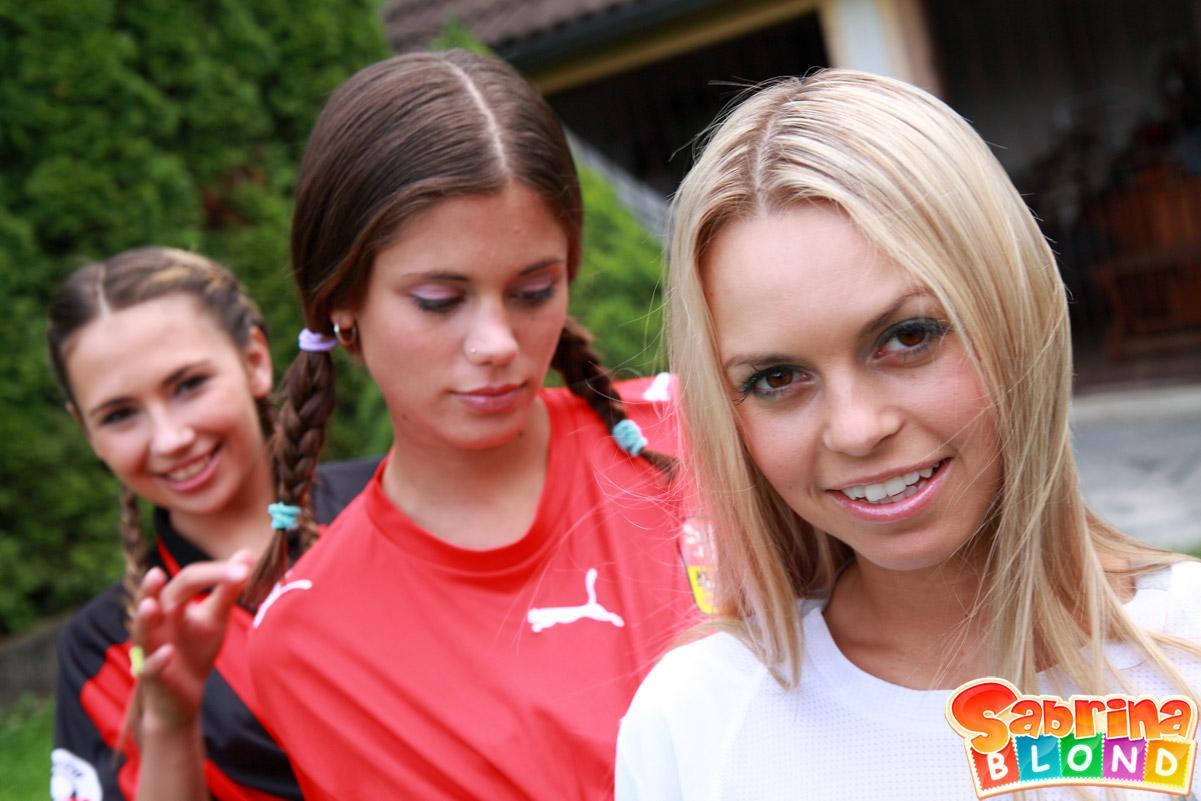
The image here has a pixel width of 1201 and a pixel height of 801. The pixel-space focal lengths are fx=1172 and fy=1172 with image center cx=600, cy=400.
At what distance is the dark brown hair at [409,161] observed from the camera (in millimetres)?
1901

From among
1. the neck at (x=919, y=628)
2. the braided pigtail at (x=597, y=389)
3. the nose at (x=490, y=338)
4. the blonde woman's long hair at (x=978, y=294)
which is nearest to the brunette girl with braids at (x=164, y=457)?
the braided pigtail at (x=597, y=389)

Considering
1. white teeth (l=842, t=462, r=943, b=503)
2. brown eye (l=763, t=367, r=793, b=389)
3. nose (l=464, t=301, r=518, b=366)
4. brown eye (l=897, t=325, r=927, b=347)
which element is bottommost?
white teeth (l=842, t=462, r=943, b=503)

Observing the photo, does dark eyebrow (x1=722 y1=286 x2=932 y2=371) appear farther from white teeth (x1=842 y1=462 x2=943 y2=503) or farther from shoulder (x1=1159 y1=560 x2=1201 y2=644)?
shoulder (x1=1159 y1=560 x2=1201 y2=644)

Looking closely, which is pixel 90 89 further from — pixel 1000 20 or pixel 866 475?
pixel 1000 20

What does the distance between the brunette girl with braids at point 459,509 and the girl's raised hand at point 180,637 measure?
151 mm

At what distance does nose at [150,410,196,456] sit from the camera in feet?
8.45

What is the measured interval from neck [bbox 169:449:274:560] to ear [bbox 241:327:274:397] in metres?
0.23

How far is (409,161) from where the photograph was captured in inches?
75.2

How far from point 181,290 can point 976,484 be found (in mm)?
2110

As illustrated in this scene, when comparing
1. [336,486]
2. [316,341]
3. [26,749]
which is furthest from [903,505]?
[26,749]

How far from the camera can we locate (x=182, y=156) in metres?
5.90

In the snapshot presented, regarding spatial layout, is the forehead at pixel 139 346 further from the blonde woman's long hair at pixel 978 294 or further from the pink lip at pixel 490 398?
the blonde woman's long hair at pixel 978 294

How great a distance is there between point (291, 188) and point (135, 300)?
12.4 feet

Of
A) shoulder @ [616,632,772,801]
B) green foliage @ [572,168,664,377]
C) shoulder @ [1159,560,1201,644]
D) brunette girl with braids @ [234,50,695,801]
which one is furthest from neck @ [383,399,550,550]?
green foliage @ [572,168,664,377]
